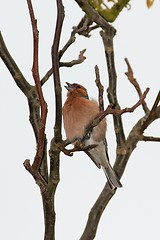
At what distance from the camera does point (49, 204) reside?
1933mm

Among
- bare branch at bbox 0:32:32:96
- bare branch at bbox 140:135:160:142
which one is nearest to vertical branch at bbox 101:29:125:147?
bare branch at bbox 140:135:160:142

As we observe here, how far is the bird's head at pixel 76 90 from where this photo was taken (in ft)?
11.8

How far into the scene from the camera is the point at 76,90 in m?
3.62

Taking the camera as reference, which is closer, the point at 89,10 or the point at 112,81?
the point at 89,10

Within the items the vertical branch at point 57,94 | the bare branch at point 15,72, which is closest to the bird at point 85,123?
the bare branch at point 15,72

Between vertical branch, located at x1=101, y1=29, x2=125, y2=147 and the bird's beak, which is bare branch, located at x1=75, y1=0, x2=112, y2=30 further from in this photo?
the bird's beak

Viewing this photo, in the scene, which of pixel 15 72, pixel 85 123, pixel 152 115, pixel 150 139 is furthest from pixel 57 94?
pixel 85 123

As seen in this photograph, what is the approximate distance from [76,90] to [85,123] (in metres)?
0.40

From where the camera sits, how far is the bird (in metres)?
3.25

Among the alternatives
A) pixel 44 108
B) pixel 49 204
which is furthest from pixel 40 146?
pixel 49 204

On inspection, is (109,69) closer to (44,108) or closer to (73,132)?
(44,108)

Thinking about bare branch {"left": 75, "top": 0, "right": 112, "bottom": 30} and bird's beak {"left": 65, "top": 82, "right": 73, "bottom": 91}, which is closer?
bare branch {"left": 75, "top": 0, "right": 112, "bottom": 30}

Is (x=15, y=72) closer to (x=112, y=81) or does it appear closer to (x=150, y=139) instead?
(x=112, y=81)

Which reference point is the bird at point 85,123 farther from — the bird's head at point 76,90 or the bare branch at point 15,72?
the bare branch at point 15,72
